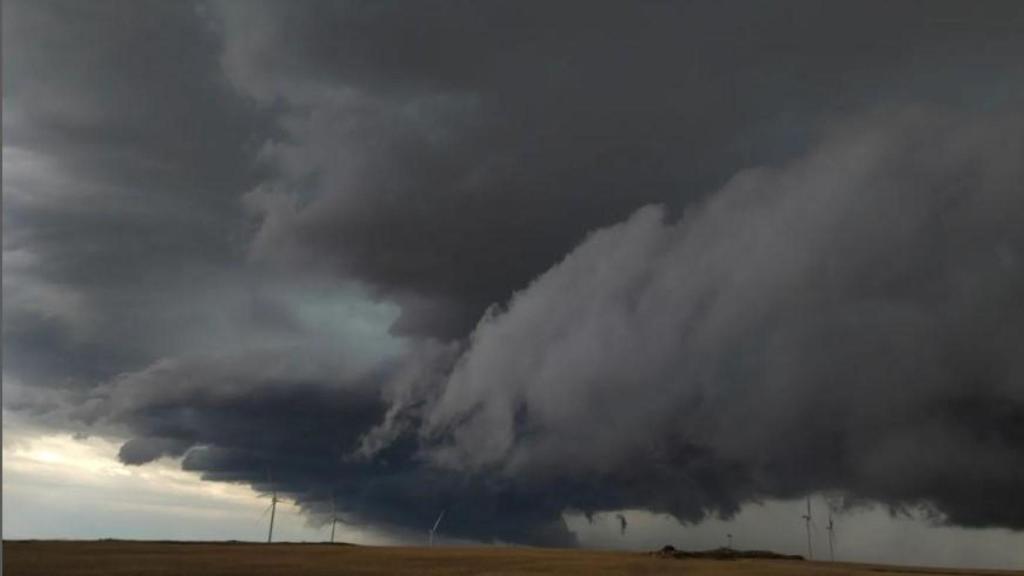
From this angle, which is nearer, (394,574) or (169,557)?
(394,574)

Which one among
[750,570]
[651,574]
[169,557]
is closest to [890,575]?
[750,570]

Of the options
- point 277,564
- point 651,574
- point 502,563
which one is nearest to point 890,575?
point 651,574

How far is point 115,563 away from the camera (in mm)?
135875

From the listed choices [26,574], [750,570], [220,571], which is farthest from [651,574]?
[26,574]

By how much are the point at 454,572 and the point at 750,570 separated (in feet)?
149

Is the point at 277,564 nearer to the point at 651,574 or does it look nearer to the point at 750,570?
the point at 651,574

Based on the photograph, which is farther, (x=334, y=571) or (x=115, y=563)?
(x=115, y=563)

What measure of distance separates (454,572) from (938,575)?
8656 centimetres

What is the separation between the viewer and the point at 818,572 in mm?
130000

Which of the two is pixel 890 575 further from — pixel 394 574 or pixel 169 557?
pixel 169 557

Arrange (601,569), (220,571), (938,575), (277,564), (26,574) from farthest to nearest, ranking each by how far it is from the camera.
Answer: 1. (938,575)
2. (277,564)
3. (601,569)
4. (220,571)
5. (26,574)

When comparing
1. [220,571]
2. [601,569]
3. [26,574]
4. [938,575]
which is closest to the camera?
[26,574]

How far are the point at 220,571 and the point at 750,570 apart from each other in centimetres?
7516

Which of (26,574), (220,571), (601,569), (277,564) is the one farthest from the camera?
(277,564)
